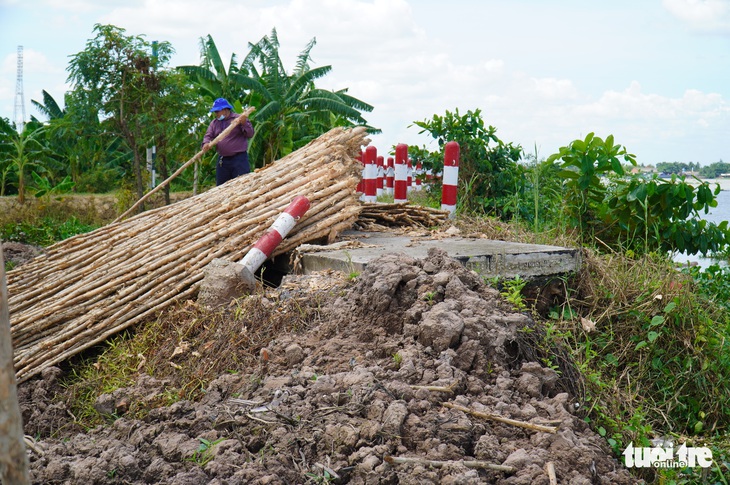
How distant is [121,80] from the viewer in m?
12.3

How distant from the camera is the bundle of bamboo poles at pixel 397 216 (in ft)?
22.2

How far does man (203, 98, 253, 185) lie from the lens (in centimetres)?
924

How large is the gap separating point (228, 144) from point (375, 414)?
276 inches

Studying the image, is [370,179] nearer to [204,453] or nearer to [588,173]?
[588,173]

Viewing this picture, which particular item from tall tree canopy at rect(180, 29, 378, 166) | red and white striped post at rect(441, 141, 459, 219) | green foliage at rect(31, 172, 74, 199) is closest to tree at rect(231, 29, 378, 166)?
tall tree canopy at rect(180, 29, 378, 166)

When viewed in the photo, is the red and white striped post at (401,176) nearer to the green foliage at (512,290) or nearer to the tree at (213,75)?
the green foliage at (512,290)

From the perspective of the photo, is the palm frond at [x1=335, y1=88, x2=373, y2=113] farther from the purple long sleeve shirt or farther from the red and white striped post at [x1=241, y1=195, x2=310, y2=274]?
the red and white striped post at [x1=241, y1=195, x2=310, y2=274]

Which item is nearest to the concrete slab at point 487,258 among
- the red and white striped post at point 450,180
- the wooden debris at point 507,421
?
the wooden debris at point 507,421

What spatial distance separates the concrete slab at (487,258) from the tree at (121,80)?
8.39 m

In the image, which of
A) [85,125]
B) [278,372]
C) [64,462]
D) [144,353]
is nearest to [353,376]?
[278,372]

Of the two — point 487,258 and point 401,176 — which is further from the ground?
point 401,176

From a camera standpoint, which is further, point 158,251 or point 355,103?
point 355,103

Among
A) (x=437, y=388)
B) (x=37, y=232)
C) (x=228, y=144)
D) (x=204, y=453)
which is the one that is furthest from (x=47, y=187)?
(x=437, y=388)

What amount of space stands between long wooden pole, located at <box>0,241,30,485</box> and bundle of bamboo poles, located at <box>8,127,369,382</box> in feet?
10.2
